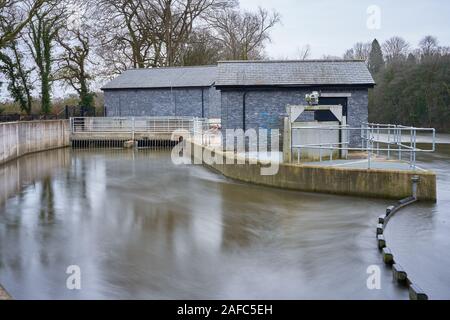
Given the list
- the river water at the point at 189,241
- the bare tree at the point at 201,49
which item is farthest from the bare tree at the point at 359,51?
the river water at the point at 189,241

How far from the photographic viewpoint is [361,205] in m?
12.4

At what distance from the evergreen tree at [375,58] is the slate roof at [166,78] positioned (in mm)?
30587

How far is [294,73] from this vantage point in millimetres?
20766

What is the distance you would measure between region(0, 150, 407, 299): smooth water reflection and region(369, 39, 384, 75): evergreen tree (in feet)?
163

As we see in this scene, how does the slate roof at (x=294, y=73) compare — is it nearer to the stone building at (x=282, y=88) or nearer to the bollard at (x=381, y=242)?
the stone building at (x=282, y=88)

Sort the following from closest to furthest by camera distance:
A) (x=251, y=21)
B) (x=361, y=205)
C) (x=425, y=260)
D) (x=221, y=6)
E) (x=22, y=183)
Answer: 1. (x=425, y=260)
2. (x=361, y=205)
3. (x=22, y=183)
4. (x=221, y=6)
5. (x=251, y=21)

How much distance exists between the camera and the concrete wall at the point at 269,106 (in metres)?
20.1

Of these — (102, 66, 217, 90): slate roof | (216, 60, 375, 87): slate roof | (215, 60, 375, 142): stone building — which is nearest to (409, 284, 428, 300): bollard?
(215, 60, 375, 142): stone building

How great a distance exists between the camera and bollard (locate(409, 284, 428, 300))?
20.0ft

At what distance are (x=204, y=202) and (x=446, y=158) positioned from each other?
48.0ft

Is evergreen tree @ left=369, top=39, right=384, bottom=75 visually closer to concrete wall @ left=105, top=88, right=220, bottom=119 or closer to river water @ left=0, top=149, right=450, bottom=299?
concrete wall @ left=105, top=88, right=220, bottom=119
